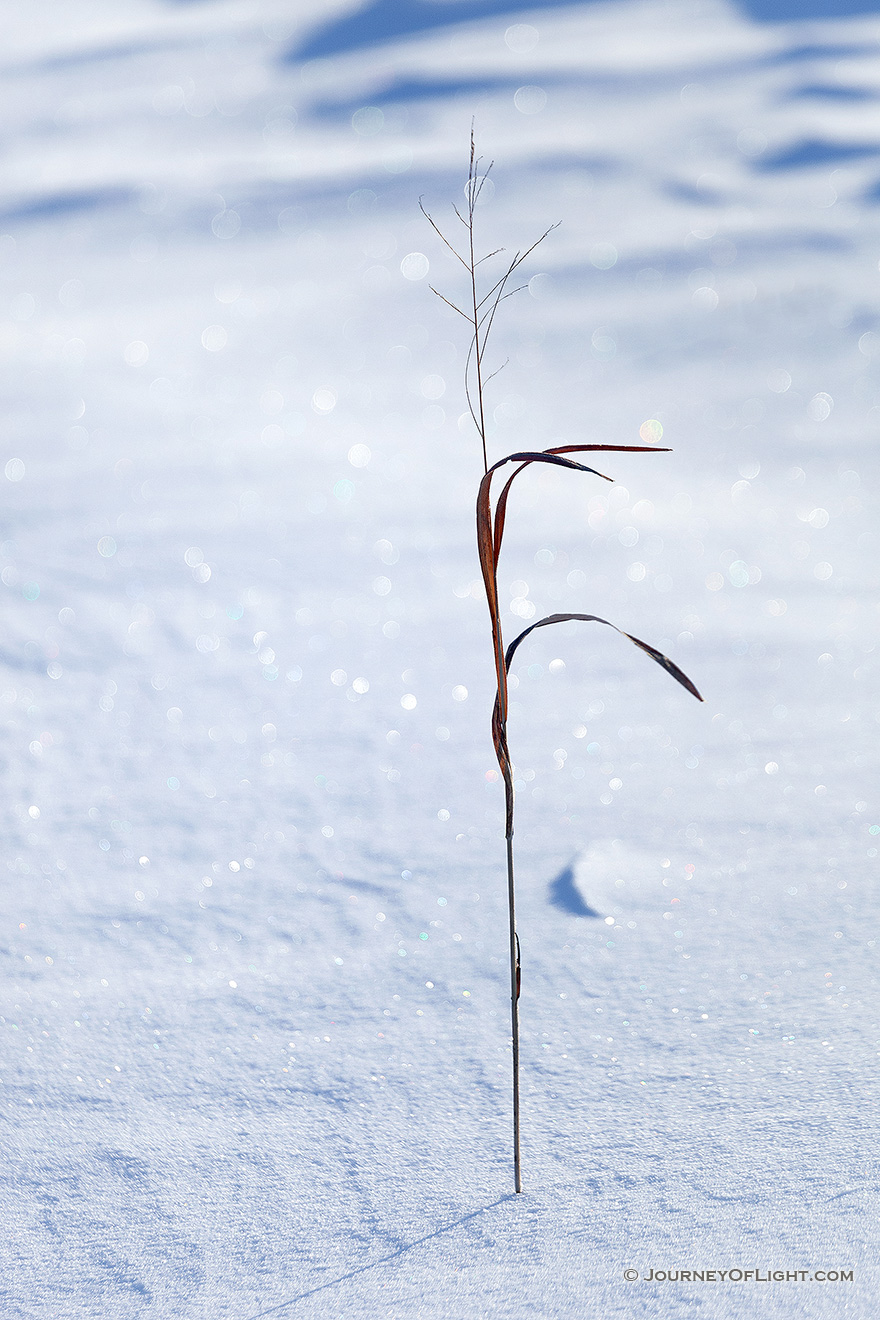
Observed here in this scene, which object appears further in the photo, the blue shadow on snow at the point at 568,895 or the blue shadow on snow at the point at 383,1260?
the blue shadow on snow at the point at 568,895

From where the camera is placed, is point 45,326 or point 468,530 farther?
point 45,326

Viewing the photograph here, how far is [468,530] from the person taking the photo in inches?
145

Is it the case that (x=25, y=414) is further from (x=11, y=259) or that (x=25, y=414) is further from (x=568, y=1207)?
(x=568, y=1207)

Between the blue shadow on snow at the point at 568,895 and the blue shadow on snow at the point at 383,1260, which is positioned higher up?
Answer: the blue shadow on snow at the point at 383,1260

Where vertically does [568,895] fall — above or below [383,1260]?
below

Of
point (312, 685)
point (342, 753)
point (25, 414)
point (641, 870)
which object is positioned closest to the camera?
point (641, 870)

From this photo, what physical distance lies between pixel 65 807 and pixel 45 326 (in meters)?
3.26

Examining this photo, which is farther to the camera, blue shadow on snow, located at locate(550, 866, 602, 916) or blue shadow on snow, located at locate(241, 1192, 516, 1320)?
blue shadow on snow, located at locate(550, 866, 602, 916)

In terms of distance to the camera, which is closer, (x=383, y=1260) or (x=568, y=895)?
(x=383, y=1260)

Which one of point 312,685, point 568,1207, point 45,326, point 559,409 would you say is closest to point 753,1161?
point 568,1207

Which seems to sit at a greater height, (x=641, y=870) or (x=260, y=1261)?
(x=260, y=1261)

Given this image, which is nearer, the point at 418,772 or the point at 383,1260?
the point at 383,1260

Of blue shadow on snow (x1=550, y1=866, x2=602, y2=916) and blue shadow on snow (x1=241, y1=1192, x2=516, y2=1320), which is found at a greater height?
blue shadow on snow (x1=241, y1=1192, x2=516, y2=1320)

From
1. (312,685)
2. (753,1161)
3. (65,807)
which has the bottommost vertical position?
(312,685)
